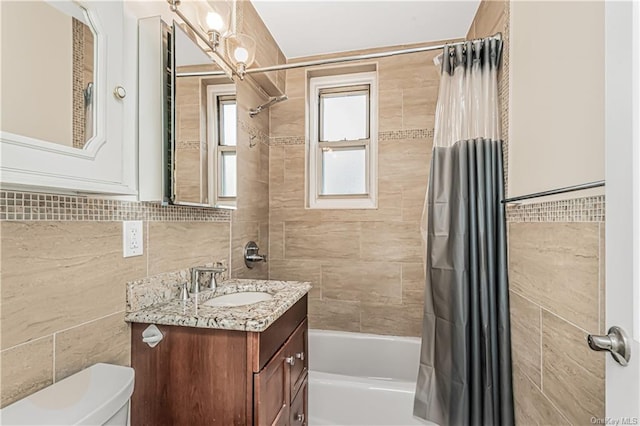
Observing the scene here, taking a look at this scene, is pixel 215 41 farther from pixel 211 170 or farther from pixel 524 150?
pixel 524 150

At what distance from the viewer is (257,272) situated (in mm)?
2316

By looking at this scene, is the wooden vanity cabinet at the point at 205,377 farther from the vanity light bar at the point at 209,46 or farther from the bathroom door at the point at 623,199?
the vanity light bar at the point at 209,46

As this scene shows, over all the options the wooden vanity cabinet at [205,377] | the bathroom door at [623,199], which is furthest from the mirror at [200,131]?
the bathroom door at [623,199]

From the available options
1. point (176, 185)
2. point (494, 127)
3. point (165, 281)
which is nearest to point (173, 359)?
point (165, 281)

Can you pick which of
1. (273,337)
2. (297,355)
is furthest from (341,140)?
(273,337)

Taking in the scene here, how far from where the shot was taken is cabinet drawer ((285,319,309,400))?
134 cm

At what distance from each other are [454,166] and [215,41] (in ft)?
4.57

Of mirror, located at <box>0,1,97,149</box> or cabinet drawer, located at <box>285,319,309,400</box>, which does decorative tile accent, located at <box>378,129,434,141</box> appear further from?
mirror, located at <box>0,1,97,149</box>

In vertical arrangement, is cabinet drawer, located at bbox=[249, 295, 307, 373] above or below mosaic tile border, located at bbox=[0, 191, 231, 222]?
below

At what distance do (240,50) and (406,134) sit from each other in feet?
4.32

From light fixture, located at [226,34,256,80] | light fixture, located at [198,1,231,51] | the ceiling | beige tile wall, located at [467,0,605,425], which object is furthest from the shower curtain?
light fixture, located at [198,1,231,51]

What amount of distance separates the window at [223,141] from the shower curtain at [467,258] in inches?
45.6

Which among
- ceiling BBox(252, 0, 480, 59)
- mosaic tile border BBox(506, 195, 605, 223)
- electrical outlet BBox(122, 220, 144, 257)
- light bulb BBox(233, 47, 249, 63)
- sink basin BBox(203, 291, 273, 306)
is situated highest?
ceiling BBox(252, 0, 480, 59)

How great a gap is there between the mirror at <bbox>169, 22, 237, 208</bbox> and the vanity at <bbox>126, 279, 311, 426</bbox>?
1.65 feet
